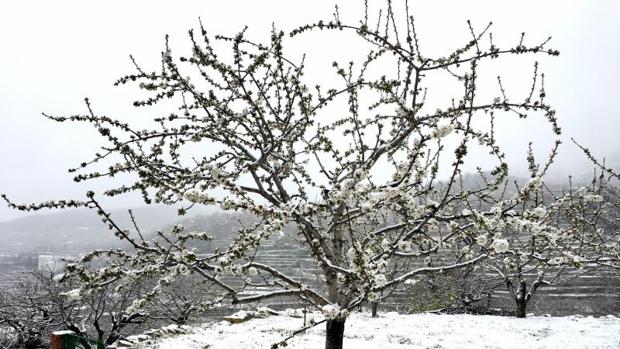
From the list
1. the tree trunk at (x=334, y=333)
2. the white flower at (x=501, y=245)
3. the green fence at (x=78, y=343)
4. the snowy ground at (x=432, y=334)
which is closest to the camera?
the white flower at (x=501, y=245)

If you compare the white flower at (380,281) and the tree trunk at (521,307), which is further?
the tree trunk at (521,307)

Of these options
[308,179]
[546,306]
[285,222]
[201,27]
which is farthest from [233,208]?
[546,306]

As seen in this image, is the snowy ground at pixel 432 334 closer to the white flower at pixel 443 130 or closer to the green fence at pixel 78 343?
the green fence at pixel 78 343

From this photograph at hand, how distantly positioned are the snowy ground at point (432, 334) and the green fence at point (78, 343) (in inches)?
199

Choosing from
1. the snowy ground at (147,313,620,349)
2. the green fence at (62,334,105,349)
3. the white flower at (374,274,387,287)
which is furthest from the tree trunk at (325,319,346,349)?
the snowy ground at (147,313,620,349)

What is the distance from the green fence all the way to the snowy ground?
505cm

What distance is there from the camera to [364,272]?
128 inches

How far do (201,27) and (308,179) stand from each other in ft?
10.4

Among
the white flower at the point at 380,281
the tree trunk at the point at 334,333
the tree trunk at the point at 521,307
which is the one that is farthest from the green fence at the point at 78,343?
the tree trunk at the point at 521,307

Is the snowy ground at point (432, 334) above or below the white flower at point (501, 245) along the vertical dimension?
below

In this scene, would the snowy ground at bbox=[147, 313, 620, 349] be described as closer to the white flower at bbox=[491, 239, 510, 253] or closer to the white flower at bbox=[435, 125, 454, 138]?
the white flower at bbox=[491, 239, 510, 253]

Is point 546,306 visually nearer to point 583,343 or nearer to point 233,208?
point 583,343

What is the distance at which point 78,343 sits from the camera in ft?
14.7

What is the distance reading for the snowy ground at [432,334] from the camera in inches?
388
